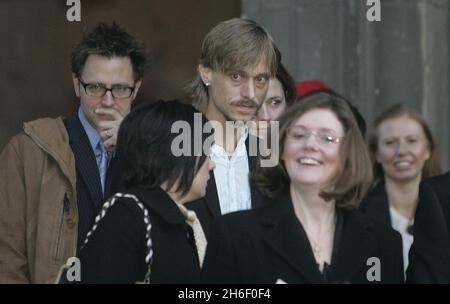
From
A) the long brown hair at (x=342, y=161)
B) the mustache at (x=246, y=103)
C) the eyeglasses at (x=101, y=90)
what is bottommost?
the long brown hair at (x=342, y=161)

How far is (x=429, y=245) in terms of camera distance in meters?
4.37

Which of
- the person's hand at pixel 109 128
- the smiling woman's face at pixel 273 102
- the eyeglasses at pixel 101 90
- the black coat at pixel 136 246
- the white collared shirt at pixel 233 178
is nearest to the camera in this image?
the black coat at pixel 136 246

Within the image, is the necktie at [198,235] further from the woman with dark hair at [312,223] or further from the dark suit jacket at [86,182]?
the dark suit jacket at [86,182]

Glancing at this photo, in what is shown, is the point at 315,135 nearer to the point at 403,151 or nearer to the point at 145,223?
the point at 145,223

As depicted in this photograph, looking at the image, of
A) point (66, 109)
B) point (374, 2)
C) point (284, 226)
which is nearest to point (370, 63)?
point (374, 2)

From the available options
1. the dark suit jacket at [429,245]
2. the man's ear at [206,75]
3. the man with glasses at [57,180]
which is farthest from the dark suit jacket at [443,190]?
the man with glasses at [57,180]

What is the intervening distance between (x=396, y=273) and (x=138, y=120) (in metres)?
1.09

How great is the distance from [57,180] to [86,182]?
122 millimetres

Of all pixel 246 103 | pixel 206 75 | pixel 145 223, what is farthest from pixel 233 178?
pixel 145 223

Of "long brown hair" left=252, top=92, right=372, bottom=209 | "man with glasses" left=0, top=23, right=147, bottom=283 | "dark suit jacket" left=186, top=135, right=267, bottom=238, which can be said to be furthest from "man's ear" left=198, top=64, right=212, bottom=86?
"long brown hair" left=252, top=92, right=372, bottom=209

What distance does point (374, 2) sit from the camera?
22.5 ft

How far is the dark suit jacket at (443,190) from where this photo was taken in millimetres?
4780

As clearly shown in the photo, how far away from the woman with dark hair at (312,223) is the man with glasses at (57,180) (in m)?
0.73

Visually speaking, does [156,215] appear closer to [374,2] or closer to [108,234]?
[108,234]
